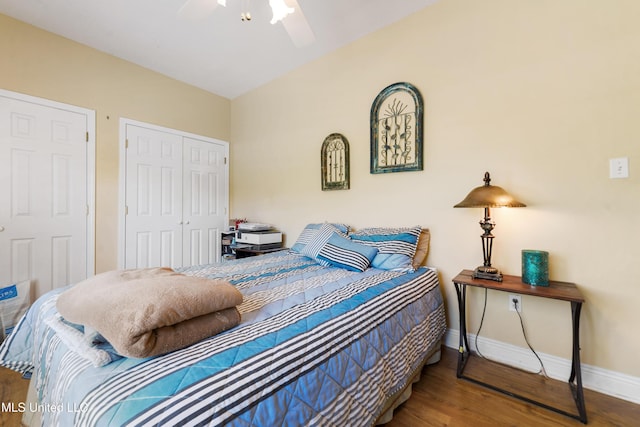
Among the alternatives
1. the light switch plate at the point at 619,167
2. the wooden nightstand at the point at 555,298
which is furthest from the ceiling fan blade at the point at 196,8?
the light switch plate at the point at 619,167

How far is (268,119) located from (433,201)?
2.33 meters

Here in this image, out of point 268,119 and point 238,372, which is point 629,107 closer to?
point 238,372

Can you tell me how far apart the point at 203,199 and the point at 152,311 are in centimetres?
308

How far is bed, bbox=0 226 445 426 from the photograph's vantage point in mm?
651

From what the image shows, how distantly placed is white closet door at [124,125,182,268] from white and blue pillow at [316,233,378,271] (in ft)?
7.01

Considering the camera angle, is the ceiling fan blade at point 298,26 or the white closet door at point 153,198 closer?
the ceiling fan blade at point 298,26

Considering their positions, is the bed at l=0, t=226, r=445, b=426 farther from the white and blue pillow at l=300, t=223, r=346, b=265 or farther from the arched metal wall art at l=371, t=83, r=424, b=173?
the arched metal wall art at l=371, t=83, r=424, b=173

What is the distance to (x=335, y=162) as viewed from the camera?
2.77 metres

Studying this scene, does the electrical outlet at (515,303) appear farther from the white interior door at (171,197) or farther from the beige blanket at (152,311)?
the white interior door at (171,197)

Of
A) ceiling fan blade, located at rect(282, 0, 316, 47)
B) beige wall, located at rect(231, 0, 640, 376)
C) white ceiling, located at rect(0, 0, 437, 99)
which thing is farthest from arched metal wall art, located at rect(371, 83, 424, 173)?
ceiling fan blade, located at rect(282, 0, 316, 47)

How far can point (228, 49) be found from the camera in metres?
2.74

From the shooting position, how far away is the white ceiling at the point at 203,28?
2.14 metres

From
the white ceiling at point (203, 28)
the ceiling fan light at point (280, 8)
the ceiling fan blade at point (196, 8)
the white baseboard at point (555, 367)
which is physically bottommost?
the white baseboard at point (555, 367)

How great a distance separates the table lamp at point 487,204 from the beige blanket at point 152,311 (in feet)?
4.93
